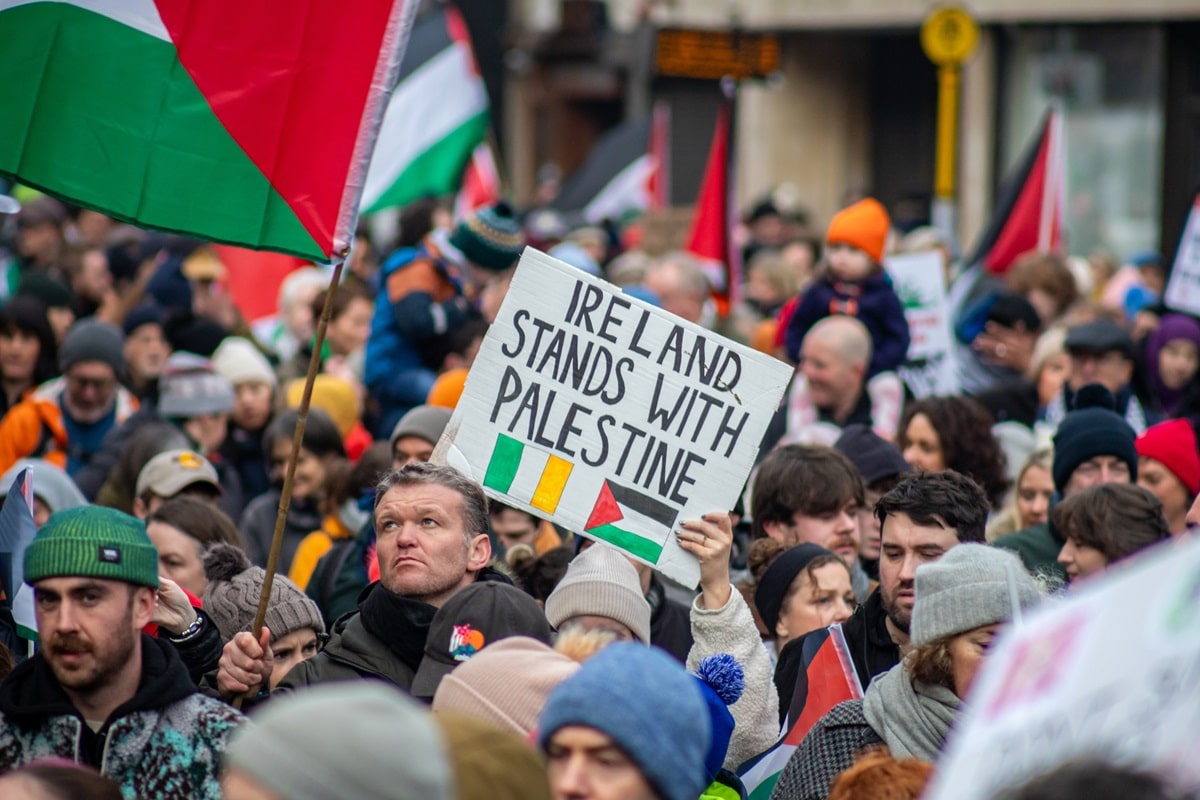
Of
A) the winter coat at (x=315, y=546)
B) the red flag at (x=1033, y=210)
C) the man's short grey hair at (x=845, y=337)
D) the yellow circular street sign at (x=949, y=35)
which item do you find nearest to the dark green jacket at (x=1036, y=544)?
the man's short grey hair at (x=845, y=337)

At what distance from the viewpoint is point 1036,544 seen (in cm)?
635

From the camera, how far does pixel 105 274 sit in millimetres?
12484

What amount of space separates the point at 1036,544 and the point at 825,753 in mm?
2406

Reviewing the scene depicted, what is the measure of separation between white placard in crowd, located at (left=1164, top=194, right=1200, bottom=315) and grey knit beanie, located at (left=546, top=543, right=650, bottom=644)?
612 centimetres

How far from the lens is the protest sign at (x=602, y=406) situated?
4988 mm

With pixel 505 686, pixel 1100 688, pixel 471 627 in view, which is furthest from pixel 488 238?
pixel 1100 688

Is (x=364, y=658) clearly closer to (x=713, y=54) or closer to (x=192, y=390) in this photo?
(x=192, y=390)

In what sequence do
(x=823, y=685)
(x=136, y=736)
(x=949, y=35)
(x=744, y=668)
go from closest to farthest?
(x=136, y=736) < (x=744, y=668) < (x=823, y=685) < (x=949, y=35)

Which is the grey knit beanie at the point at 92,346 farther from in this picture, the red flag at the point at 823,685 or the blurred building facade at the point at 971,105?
the blurred building facade at the point at 971,105

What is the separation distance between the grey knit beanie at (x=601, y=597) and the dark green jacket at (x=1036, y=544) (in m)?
1.75

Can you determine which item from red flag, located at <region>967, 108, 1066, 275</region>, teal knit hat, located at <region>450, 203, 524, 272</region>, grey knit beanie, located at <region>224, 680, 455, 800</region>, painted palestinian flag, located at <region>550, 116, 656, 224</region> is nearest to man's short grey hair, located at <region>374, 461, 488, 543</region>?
grey knit beanie, located at <region>224, 680, 455, 800</region>

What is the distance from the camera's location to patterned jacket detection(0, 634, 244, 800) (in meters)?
3.77

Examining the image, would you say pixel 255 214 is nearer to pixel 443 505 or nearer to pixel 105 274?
pixel 443 505

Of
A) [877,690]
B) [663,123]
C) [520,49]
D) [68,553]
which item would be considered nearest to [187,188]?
[68,553]
